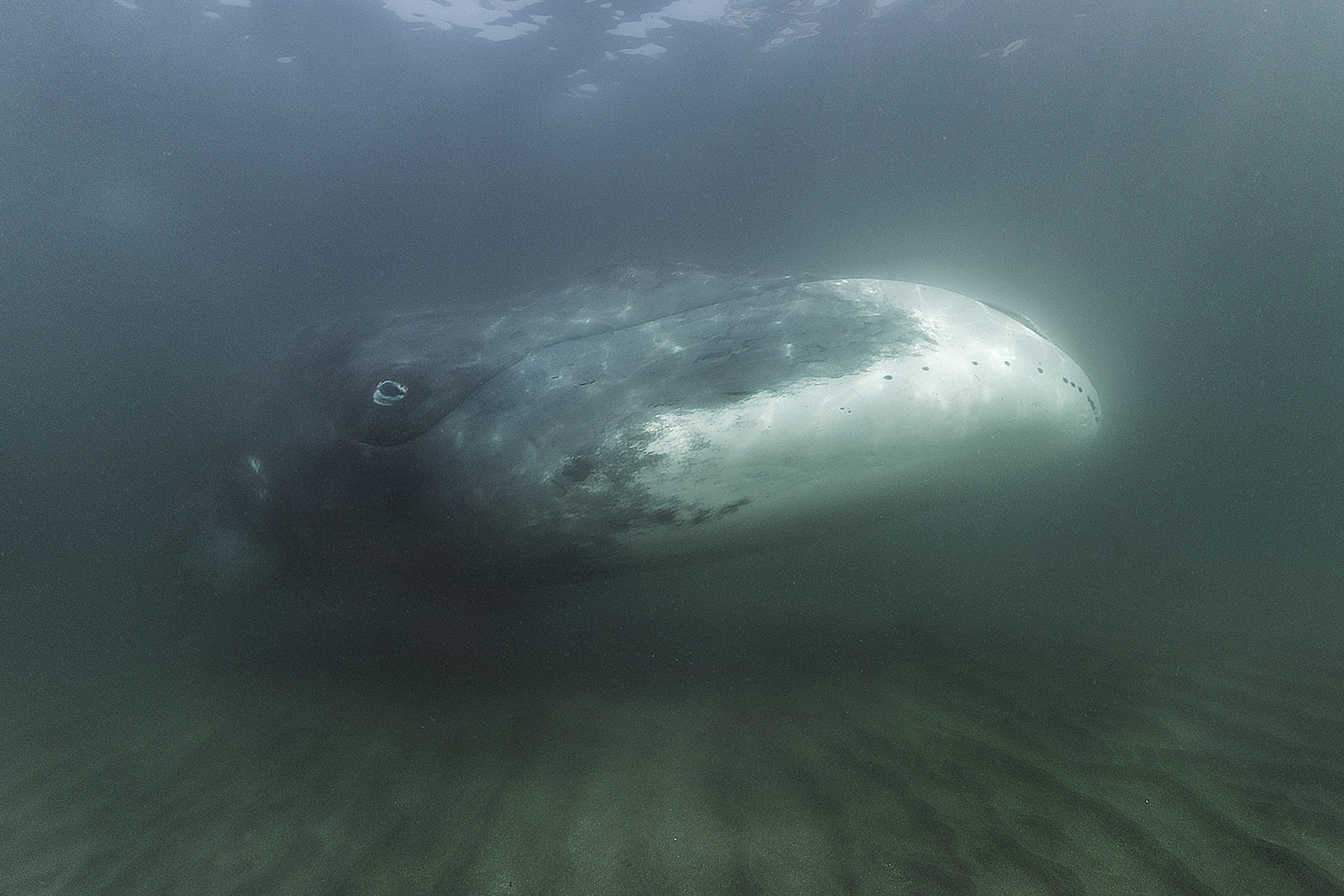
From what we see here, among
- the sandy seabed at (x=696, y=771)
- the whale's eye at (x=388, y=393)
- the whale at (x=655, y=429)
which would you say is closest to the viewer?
the sandy seabed at (x=696, y=771)

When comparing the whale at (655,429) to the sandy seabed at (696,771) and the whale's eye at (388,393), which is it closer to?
the whale's eye at (388,393)

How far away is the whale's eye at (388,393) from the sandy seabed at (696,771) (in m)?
2.03

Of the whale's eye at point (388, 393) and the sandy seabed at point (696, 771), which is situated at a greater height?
the whale's eye at point (388, 393)

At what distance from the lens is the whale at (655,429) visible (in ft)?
11.2

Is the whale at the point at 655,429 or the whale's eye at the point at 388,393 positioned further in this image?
the whale's eye at the point at 388,393

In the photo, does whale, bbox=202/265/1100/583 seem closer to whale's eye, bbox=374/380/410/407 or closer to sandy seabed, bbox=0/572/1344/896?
whale's eye, bbox=374/380/410/407

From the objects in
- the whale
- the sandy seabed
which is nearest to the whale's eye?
the whale

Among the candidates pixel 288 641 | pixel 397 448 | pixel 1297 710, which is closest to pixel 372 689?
pixel 288 641

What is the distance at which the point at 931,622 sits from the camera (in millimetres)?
5672

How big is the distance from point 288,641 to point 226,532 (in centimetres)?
122

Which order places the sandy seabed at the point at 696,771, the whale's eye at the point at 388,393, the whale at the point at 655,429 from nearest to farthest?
the sandy seabed at the point at 696,771 → the whale at the point at 655,429 → the whale's eye at the point at 388,393

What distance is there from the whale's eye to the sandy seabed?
203 cm

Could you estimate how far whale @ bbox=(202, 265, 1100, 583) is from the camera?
11.2 ft

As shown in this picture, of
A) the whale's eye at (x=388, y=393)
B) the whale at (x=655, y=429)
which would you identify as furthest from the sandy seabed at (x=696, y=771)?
the whale's eye at (x=388, y=393)
